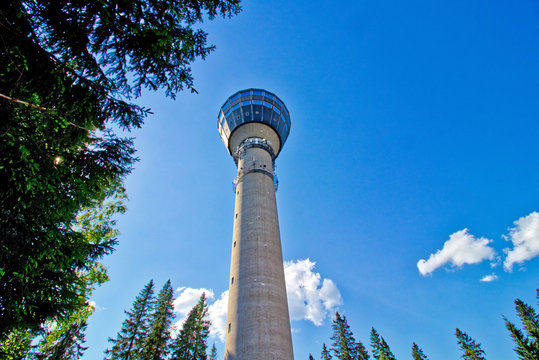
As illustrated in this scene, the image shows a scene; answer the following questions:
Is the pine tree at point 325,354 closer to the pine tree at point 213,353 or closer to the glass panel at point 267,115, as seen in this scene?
the pine tree at point 213,353

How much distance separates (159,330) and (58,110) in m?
26.3

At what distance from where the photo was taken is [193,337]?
1128 inches

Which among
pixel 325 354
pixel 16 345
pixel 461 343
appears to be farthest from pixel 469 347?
pixel 16 345

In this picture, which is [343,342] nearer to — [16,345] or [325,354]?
[325,354]

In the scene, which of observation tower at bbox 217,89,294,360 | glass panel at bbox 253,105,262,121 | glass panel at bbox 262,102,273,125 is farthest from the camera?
glass panel at bbox 262,102,273,125

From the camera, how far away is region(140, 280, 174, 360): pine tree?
994 inches

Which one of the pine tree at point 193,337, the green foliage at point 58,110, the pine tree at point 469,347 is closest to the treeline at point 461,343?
the pine tree at point 469,347

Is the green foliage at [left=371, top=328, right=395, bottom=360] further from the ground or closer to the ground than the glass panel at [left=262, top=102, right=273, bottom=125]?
closer to the ground

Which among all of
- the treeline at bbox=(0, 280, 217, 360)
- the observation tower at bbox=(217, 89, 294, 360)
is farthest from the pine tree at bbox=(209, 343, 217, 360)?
the observation tower at bbox=(217, 89, 294, 360)

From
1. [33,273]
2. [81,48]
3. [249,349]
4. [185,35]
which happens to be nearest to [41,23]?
[81,48]

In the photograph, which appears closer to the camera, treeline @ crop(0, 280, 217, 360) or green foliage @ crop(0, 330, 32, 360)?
green foliage @ crop(0, 330, 32, 360)

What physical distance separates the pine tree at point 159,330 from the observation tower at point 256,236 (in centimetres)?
1151

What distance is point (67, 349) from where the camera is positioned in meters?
24.6

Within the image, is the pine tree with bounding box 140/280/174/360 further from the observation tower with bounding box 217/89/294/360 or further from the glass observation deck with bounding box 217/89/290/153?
the glass observation deck with bounding box 217/89/290/153
